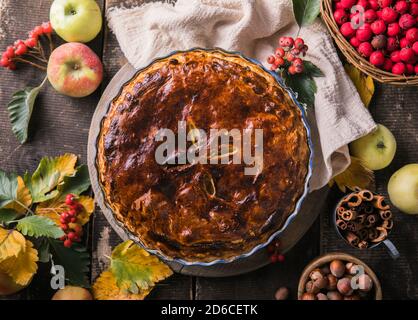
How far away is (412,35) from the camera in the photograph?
1.67m

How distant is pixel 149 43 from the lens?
1788mm

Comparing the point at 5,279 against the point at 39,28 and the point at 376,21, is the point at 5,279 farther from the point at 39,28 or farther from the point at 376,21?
the point at 376,21

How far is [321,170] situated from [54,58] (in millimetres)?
1002

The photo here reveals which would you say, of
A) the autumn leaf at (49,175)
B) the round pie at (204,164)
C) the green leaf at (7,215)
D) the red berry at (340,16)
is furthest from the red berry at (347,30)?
the green leaf at (7,215)

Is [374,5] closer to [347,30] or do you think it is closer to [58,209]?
[347,30]

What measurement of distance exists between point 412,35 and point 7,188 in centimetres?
146

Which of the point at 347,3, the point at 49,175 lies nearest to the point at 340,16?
the point at 347,3

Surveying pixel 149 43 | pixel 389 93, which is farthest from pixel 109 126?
pixel 389 93

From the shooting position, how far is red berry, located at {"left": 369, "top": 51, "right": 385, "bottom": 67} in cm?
A: 168

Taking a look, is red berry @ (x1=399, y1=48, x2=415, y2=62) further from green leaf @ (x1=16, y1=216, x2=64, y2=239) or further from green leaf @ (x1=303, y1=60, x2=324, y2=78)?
green leaf @ (x1=16, y1=216, x2=64, y2=239)

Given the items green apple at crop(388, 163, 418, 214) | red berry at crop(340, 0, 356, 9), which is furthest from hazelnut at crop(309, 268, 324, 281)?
red berry at crop(340, 0, 356, 9)

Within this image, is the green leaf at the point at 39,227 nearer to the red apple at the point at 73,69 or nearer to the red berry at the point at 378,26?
the red apple at the point at 73,69

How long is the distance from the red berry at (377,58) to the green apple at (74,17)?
97 cm
